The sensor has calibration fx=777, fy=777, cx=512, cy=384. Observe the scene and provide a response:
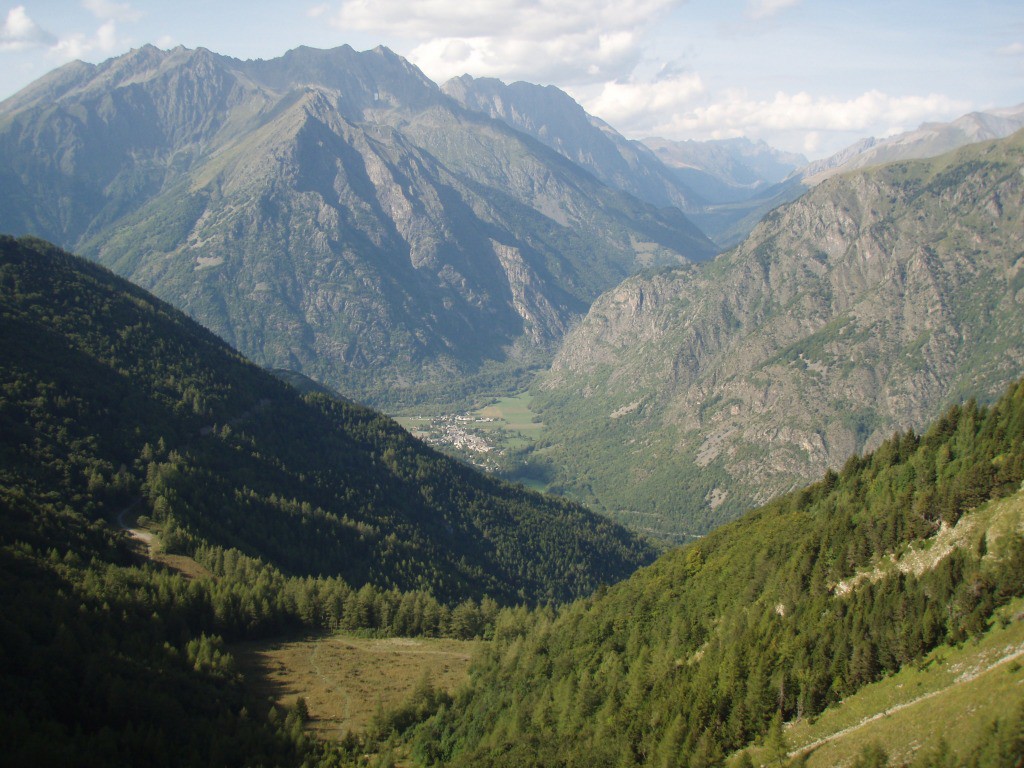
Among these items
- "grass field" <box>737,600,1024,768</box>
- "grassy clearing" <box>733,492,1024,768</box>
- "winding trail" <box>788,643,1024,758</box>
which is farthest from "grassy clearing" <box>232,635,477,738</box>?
"winding trail" <box>788,643,1024,758</box>

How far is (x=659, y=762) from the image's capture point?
234 feet

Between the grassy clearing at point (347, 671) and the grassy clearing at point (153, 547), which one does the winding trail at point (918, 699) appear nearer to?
the grassy clearing at point (347, 671)

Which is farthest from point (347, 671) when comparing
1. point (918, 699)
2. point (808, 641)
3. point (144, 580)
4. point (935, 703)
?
point (935, 703)

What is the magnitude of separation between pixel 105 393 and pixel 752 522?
147650mm

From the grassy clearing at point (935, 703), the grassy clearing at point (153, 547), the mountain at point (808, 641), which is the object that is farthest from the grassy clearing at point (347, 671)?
the grassy clearing at point (935, 703)

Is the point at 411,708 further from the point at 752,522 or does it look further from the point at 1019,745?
the point at 1019,745

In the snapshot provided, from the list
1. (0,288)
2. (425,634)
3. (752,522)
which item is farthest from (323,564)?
(0,288)

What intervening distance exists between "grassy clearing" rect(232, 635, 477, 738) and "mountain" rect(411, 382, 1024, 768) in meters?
8.60

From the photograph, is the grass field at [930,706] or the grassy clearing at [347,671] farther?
the grassy clearing at [347,671]

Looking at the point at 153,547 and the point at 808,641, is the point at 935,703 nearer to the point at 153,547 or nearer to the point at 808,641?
the point at 808,641

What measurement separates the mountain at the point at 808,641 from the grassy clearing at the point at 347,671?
8.60 metres

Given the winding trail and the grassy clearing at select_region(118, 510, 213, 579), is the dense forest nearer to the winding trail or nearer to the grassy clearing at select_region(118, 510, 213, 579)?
the grassy clearing at select_region(118, 510, 213, 579)

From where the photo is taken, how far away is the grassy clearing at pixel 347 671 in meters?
103

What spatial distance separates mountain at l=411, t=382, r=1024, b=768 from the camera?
63.6m
